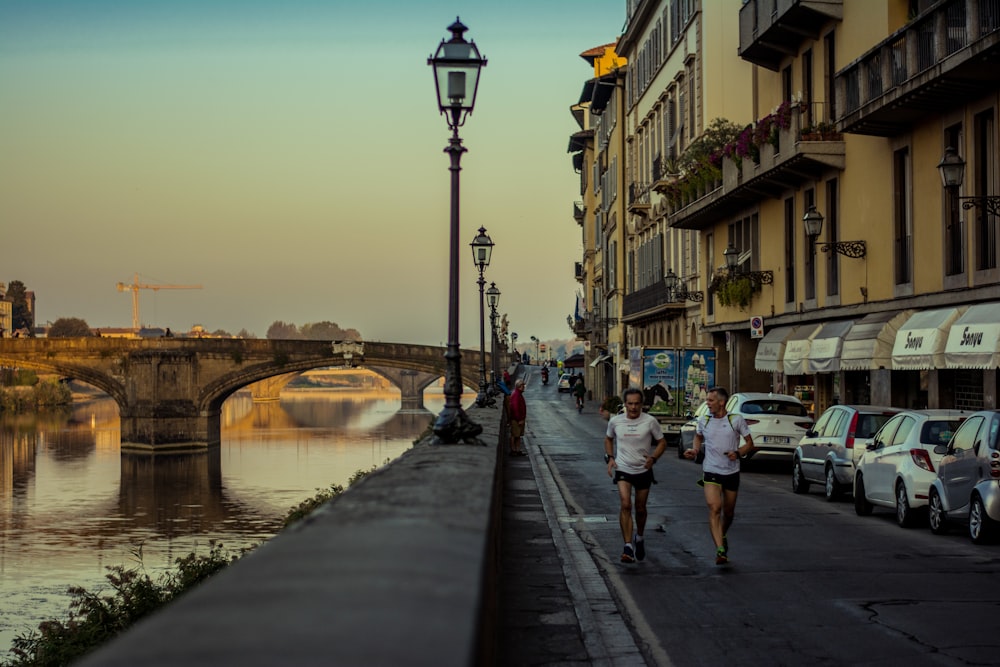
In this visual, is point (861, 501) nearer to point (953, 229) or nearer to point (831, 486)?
point (831, 486)

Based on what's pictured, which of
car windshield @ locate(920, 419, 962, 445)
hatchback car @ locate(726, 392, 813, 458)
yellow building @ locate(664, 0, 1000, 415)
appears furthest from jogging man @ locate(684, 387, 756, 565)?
hatchback car @ locate(726, 392, 813, 458)

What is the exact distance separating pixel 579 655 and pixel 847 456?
11582 millimetres

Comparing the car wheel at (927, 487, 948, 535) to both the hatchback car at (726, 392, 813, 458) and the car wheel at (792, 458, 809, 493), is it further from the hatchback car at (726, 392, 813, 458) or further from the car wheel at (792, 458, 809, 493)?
the hatchback car at (726, 392, 813, 458)

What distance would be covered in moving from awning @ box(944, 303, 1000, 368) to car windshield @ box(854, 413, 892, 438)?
5.93ft

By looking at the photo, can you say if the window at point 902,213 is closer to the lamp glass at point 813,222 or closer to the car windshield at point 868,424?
the lamp glass at point 813,222

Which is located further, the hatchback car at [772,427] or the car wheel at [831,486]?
the hatchback car at [772,427]

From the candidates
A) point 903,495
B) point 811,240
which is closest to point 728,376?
point 811,240

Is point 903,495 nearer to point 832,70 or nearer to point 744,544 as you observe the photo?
point 744,544

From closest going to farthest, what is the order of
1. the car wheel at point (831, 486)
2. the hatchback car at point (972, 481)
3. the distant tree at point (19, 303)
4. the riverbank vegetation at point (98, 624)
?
the hatchback car at point (972, 481) < the riverbank vegetation at point (98, 624) < the car wheel at point (831, 486) < the distant tree at point (19, 303)

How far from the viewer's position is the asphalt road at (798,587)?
8242mm

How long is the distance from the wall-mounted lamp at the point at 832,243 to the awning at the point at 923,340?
11.5 feet

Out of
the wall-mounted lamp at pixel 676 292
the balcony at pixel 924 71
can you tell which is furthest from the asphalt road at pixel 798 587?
the wall-mounted lamp at pixel 676 292

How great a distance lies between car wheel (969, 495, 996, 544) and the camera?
44.0 feet

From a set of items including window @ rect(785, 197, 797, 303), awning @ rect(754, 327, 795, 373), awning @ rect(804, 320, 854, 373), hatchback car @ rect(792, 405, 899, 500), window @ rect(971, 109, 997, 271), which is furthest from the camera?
window @ rect(785, 197, 797, 303)
